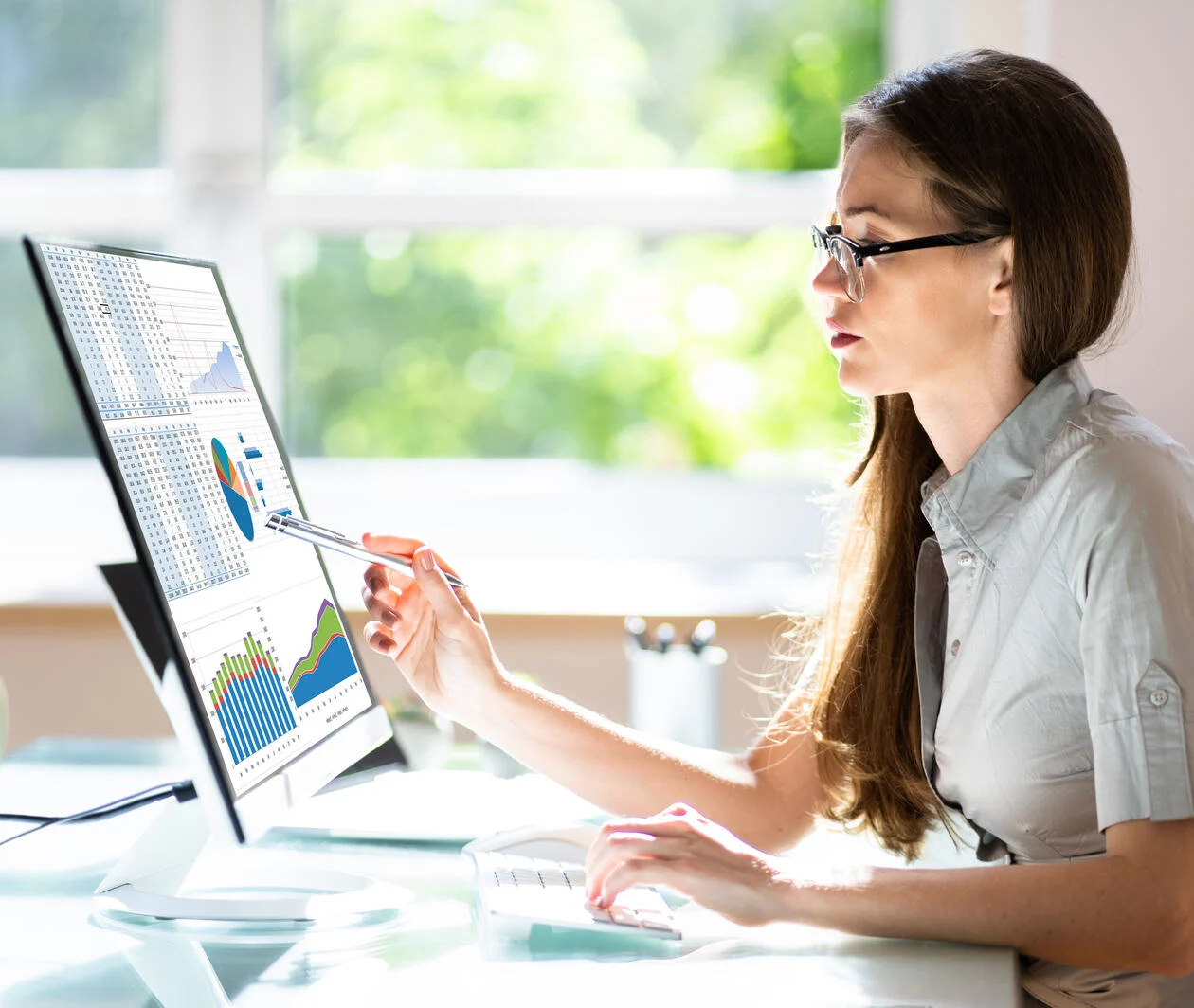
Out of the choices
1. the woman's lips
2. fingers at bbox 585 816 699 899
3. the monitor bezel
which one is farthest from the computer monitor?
the woman's lips

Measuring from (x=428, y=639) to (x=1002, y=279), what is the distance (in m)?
0.62

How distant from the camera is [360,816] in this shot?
1340 millimetres

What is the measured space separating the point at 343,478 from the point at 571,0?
1.03 meters

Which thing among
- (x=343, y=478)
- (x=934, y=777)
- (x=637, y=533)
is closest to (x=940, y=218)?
(x=934, y=777)

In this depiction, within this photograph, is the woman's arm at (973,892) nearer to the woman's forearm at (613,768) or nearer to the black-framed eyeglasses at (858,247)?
the woman's forearm at (613,768)

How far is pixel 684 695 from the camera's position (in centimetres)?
163

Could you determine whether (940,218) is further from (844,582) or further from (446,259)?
(446,259)

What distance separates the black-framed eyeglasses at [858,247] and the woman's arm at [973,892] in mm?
492

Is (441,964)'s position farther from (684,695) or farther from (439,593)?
(684,695)

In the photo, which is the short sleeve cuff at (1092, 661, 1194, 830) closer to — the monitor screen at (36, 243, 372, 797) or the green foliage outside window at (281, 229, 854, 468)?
the monitor screen at (36, 243, 372, 797)

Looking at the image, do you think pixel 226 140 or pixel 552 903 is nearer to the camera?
pixel 552 903

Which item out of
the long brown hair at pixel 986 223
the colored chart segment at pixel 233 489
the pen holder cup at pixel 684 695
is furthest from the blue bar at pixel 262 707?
the pen holder cup at pixel 684 695

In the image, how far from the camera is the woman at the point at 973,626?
36.8 inches

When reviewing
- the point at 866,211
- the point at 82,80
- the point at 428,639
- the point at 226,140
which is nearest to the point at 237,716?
the point at 428,639
